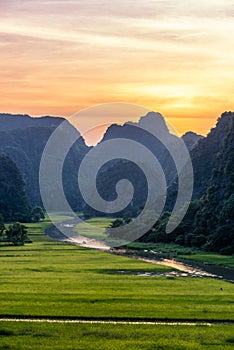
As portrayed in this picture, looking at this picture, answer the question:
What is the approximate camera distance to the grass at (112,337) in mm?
31391

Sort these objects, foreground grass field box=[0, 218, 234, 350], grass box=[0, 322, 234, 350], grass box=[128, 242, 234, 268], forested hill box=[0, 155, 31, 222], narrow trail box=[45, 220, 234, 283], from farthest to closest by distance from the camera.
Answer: forested hill box=[0, 155, 31, 222] < grass box=[128, 242, 234, 268] < narrow trail box=[45, 220, 234, 283] < foreground grass field box=[0, 218, 234, 350] < grass box=[0, 322, 234, 350]

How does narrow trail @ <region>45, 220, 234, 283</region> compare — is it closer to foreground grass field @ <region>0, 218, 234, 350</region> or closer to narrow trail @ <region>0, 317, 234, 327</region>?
foreground grass field @ <region>0, 218, 234, 350</region>

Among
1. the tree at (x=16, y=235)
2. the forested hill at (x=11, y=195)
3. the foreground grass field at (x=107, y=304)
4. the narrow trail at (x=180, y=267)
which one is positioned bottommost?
the narrow trail at (x=180, y=267)

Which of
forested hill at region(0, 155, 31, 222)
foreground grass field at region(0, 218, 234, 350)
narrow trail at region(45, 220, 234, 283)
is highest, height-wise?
forested hill at region(0, 155, 31, 222)

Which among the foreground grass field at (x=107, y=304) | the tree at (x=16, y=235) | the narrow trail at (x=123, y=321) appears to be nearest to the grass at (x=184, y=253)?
the foreground grass field at (x=107, y=304)

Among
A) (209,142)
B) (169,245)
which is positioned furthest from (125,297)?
(209,142)

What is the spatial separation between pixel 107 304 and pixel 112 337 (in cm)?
842

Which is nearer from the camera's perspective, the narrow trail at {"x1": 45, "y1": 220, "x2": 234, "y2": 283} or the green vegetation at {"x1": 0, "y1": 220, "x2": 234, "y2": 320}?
the green vegetation at {"x1": 0, "y1": 220, "x2": 234, "y2": 320}

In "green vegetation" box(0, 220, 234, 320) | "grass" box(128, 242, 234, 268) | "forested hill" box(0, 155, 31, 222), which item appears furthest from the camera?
"forested hill" box(0, 155, 31, 222)

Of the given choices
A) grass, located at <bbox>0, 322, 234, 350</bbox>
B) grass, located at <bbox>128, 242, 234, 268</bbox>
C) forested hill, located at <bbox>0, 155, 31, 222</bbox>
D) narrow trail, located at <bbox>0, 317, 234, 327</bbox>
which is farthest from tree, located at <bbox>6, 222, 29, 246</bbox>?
forested hill, located at <bbox>0, 155, 31, 222</bbox>

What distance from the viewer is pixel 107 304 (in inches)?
1644

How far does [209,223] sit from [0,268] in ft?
171

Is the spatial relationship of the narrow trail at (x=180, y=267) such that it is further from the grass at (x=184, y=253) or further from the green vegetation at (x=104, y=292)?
the grass at (x=184, y=253)

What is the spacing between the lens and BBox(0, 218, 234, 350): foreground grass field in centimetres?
3246
